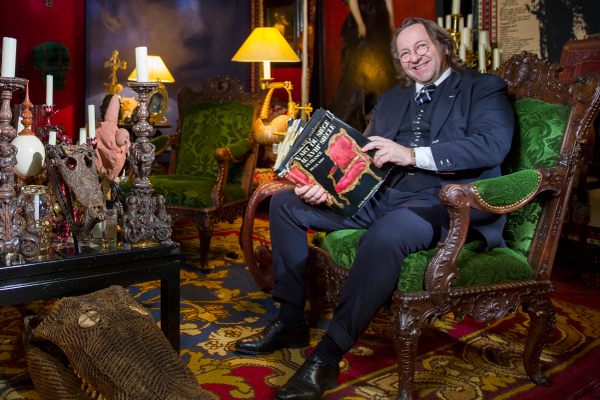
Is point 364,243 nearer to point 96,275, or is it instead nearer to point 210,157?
point 96,275

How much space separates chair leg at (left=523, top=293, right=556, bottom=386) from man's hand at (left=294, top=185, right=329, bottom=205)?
834 millimetres

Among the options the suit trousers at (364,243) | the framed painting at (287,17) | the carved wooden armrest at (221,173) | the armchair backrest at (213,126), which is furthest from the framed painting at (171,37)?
the suit trousers at (364,243)

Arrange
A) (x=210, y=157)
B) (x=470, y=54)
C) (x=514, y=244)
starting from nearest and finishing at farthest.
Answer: (x=514, y=244) → (x=470, y=54) → (x=210, y=157)

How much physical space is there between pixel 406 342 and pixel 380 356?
0.56 m

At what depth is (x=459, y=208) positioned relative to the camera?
84.6 inches

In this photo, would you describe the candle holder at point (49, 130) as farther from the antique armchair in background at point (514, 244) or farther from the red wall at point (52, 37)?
the red wall at point (52, 37)

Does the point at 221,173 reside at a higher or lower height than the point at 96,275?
higher

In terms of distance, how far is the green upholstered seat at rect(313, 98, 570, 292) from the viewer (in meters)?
2.22

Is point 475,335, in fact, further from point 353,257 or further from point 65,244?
point 65,244

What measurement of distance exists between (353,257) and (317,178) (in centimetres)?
33

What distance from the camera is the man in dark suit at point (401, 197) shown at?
2260 mm

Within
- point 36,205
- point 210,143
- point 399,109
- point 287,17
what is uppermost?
point 287,17

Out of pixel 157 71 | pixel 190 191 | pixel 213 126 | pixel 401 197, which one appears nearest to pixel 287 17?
pixel 157 71

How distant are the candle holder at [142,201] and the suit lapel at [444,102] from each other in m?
1.07
